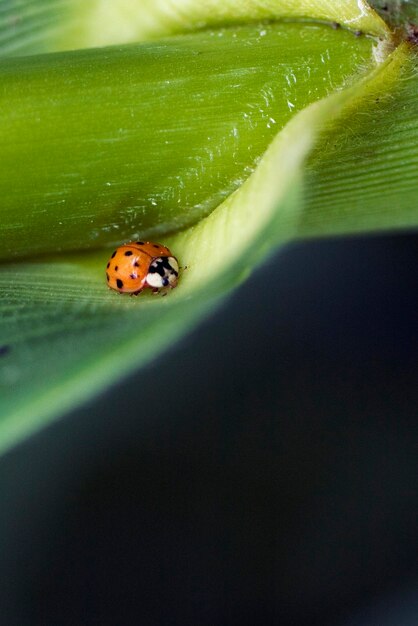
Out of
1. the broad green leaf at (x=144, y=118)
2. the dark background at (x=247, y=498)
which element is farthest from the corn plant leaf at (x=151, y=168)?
the dark background at (x=247, y=498)

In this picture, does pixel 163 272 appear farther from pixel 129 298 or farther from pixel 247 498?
pixel 247 498

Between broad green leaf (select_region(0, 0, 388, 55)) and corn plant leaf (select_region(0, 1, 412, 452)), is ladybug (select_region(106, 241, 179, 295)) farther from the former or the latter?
broad green leaf (select_region(0, 0, 388, 55))

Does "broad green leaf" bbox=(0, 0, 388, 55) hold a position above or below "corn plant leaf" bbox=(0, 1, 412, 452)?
above

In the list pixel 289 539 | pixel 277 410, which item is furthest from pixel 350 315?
pixel 289 539

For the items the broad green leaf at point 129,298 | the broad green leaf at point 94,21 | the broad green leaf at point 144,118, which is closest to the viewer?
the broad green leaf at point 129,298

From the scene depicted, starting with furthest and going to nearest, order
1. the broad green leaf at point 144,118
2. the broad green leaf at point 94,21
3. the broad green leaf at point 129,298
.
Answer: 1. the broad green leaf at point 94,21
2. the broad green leaf at point 144,118
3. the broad green leaf at point 129,298

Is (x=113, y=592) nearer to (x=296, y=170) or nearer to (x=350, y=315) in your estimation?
(x=350, y=315)

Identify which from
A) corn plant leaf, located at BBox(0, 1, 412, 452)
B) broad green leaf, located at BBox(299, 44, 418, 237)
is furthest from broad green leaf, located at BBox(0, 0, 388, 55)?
broad green leaf, located at BBox(299, 44, 418, 237)

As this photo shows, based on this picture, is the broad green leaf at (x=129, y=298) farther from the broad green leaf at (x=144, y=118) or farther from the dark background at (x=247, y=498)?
the dark background at (x=247, y=498)
